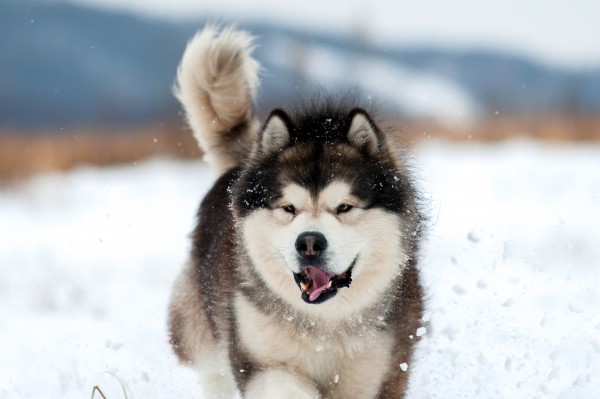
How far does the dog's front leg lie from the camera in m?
2.99

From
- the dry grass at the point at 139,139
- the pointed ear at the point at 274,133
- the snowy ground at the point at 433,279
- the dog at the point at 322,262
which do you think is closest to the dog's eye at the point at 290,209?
the dog at the point at 322,262

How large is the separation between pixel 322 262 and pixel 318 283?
14 centimetres

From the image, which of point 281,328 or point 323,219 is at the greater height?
point 323,219

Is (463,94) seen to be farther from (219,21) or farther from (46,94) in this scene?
(219,21)

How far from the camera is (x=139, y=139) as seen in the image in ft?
50.6

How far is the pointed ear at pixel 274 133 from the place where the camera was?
11.1ft

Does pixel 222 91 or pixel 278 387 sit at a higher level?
pixel 222 91

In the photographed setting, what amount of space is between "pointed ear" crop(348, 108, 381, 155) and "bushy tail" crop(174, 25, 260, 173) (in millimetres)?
1116

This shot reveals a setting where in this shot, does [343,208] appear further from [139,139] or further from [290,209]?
[139,139]

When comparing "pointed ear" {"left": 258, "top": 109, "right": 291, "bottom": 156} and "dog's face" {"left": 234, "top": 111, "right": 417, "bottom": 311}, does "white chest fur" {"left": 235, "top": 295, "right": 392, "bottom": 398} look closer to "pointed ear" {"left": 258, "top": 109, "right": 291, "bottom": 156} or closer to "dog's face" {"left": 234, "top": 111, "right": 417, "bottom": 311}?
"dog's face" {"left": 234, "top": 111, "right": 417, "bottom": 311}

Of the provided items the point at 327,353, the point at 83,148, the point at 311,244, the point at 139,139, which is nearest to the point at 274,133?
the point at 311,244

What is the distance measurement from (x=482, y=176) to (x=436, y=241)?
442cm

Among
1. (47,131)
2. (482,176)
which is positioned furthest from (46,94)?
(482,176)

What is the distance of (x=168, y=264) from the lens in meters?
8.29
